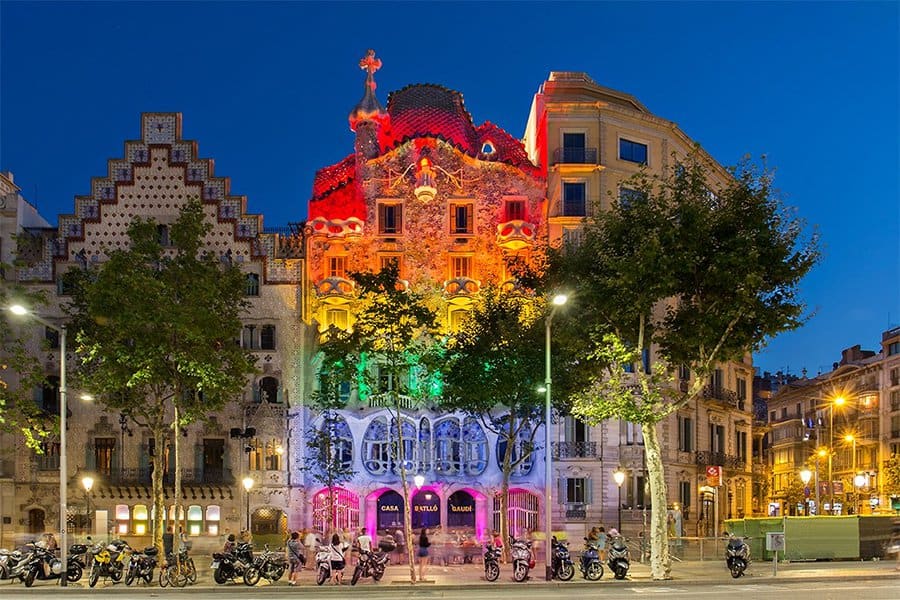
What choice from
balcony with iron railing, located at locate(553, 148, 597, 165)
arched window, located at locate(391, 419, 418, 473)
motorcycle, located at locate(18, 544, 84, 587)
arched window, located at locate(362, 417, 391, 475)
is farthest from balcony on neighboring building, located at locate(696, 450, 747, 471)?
motorcycle, located at locate(18, 544, 84, 587)

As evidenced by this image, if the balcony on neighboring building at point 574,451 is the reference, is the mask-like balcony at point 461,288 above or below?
above

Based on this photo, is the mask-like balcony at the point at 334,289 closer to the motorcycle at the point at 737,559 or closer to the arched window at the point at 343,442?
the arched window at the point at 343,442

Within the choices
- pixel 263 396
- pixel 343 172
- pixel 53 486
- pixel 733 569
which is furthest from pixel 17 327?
pixel 733 569

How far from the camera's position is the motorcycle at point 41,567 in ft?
120

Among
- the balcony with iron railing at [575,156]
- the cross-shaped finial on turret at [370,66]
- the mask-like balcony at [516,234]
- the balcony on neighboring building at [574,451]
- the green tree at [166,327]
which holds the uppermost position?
the cross-shaped finial on turret at [370,66]

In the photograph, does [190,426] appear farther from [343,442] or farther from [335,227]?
[335,227]

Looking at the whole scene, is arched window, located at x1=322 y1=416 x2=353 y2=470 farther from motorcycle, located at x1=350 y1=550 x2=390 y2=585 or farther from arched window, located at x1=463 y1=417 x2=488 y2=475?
motorcycle, located at x1=350 y1=550 x2=390 y2=585

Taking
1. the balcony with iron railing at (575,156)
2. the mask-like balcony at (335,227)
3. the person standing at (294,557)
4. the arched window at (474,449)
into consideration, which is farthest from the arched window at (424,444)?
the person standing at (294,557)

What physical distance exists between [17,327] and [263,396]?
46.4 ft

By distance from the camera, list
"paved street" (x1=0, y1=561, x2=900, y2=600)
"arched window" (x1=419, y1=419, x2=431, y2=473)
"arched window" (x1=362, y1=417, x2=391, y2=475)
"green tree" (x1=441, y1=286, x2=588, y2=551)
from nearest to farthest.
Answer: "paved street" (x1=0, y1=561, x2=900, y2=600), "green tree" (x1=441, y1=286, x2=588, y2=551), "arched window" (x1=362, y1=417, x2=391, y2=475), "arched window" (x1=419, y1=419, x2=431, y2=473)

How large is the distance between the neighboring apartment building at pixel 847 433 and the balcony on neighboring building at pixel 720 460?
12897mm

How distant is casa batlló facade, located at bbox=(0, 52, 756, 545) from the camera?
188ft

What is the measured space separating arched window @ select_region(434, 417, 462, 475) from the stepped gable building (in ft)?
0.18

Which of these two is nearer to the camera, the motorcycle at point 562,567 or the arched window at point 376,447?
the motorcycle at point 562,567
